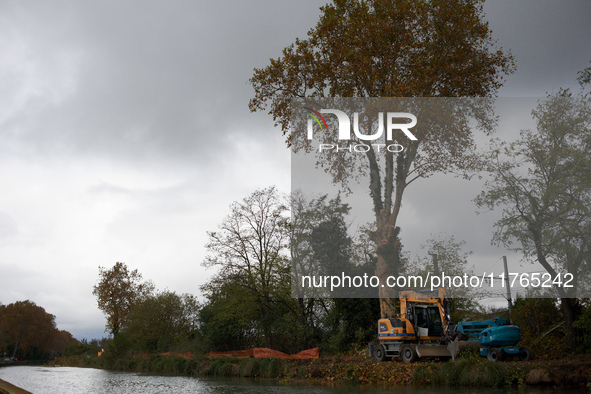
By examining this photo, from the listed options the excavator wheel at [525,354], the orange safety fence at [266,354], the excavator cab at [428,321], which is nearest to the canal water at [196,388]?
the excavator wheel at [525,354]

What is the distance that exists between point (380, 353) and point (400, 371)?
202 cm

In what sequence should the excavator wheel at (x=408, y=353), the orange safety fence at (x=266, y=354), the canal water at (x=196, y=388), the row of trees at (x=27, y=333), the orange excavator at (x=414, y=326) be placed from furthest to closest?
the row of trees at (x=27, y=333), the orange safety fence at (x=266, y=354), the orange excavator at (x=414, y=326), the excavator wheel at (x=408, y=353), the canal water at (x=196, y=388)

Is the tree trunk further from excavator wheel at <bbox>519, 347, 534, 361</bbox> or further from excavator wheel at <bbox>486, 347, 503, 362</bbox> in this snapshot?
excavator wheel at <bbox>486, 347, 503, 362</bbox>

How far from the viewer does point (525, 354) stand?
13.5m

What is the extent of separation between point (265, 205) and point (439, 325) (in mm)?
16194

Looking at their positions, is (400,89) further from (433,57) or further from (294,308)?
(294,308)

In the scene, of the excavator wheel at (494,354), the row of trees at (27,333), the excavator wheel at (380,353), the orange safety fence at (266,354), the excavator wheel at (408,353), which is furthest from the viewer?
the row of trees at (27,333)

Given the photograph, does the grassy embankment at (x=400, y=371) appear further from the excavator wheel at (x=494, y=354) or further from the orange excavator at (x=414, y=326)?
the orange excavator at (x=414, y=326)

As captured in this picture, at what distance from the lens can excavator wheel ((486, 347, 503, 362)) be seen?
513 inches

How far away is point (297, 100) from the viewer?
20172mm

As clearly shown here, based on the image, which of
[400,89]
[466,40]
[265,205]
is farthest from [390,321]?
[265,205]

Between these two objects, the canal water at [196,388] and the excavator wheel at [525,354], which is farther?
the excavator wheel at [525,354]

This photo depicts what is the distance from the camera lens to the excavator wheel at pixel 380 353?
16.2 m

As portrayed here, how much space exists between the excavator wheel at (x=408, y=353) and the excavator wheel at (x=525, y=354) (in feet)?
10.0
